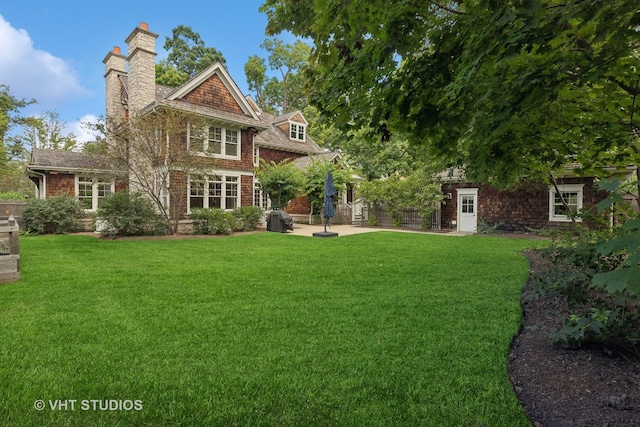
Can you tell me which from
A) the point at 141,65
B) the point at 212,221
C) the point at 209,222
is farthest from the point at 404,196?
the point at 141,65

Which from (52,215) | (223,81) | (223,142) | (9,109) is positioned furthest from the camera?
(9,109)

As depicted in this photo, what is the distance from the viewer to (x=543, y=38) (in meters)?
1.86

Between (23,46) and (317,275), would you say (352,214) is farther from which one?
(23,46)

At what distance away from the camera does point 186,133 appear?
14062 mm

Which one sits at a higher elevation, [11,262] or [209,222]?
[209,222]

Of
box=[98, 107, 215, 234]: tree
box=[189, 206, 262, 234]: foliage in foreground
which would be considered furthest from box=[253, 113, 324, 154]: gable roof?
box=[98, 107, 215, 234]: tree

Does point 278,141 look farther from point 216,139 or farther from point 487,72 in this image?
point 487,72

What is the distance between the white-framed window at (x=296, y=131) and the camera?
2420 centimetres

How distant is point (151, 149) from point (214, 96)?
5.27 meters

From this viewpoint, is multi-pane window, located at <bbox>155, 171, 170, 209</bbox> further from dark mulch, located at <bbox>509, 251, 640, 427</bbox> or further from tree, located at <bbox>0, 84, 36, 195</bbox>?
tree, located at <bbox>0, 84, 36, 195</bbox>

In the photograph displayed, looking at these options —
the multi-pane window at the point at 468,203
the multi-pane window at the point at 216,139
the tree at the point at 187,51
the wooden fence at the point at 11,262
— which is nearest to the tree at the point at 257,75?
the tree at the point at 187,51

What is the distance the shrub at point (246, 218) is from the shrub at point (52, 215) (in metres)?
6.34

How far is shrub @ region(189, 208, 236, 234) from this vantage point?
1405 cm

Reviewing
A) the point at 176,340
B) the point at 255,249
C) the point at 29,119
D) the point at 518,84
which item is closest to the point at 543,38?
the point at 518,84
